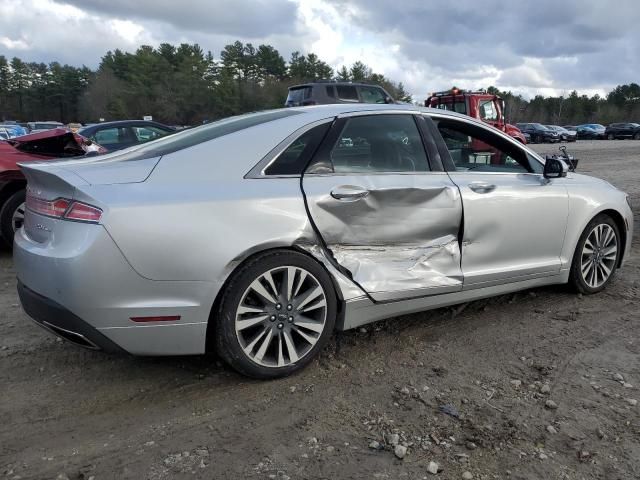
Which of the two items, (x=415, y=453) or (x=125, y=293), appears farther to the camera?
(x=125, y=293)

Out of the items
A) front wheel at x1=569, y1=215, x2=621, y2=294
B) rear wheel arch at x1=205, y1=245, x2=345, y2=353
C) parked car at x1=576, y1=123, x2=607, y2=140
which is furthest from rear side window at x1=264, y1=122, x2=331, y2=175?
parked car at x1=576, y1=123, x2=607, y2=140

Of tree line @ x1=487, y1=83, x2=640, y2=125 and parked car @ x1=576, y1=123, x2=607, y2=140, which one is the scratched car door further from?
tree line @ x1=487, y1=83, x2=640, y2=125

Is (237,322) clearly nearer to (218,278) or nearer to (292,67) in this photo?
(218,278)

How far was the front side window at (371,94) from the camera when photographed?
576 inches

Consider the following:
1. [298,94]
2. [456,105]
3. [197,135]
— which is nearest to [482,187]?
[197,135]

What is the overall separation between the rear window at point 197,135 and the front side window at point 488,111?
11388mm

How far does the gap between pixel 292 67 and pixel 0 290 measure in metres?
80.6

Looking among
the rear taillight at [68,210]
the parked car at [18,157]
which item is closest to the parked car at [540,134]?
the parked car at [18,157]

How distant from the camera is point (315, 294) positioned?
10.4 feet

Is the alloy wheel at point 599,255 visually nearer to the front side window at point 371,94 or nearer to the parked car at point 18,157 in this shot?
the parked car at point 18,157

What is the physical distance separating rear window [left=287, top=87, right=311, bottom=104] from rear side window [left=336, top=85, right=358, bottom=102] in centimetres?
83

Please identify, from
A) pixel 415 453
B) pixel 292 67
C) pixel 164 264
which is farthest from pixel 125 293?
pixel 292 67

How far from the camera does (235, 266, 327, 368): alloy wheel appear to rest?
9.91 ft

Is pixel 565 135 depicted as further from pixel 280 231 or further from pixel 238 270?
pixel 238 270
